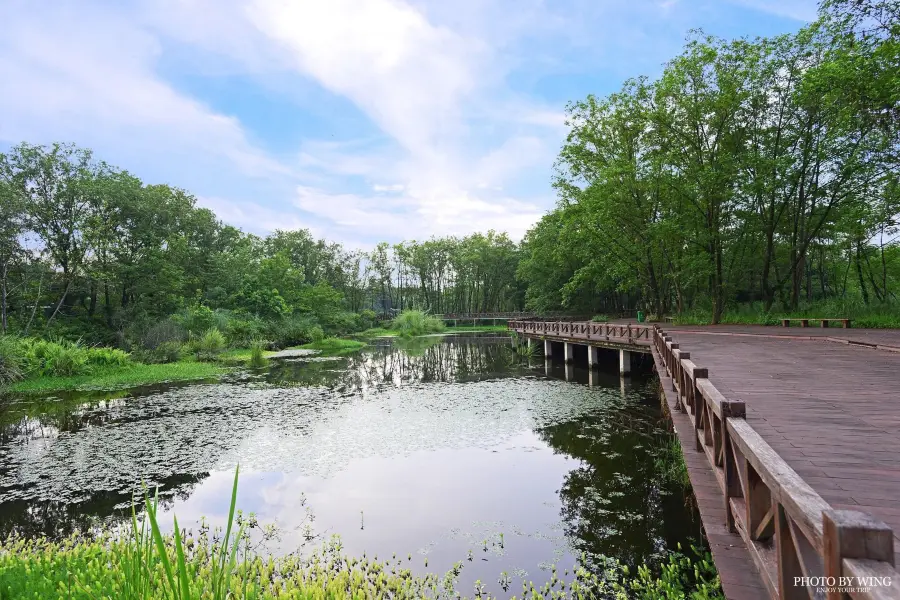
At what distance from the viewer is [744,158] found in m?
18.0

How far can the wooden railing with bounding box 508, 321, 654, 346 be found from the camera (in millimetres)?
16703

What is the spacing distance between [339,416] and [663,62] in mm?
20129

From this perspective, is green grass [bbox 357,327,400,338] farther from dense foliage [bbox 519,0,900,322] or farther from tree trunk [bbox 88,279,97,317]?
dense foliage [bbox 519,0,900,322]

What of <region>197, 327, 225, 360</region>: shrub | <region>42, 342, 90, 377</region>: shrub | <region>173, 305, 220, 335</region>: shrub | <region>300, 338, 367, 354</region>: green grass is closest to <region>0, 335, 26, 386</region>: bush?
<region>42, 342, 90, 377</region>: shrub

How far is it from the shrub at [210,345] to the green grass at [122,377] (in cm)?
273

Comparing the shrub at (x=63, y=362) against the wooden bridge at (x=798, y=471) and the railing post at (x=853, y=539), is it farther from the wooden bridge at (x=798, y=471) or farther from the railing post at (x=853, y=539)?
the railing post at (x=853, y=539)

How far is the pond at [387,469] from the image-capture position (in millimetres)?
5703

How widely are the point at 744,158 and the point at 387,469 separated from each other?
58.5ft

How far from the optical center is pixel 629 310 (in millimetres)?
43406

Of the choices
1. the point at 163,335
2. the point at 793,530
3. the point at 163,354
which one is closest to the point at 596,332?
the point at 793,530

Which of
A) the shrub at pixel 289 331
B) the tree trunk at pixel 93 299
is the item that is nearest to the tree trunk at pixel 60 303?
the tree trunk at pixel 93 299

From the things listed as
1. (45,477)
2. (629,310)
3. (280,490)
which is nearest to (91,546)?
(280,490)

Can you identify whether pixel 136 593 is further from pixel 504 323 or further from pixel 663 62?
pixel 504 323

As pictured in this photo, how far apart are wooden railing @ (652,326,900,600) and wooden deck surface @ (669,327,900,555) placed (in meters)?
0.47
